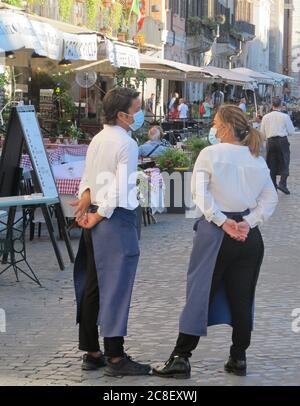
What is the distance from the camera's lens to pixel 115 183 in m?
6.15

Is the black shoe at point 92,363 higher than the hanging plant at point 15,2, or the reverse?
the hanging plant at point 15,2

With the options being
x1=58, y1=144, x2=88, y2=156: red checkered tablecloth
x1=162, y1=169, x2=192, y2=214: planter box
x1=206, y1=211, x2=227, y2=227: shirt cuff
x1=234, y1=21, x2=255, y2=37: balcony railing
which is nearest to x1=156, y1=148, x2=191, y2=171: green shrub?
x1=162, y1=169, x2=192, y2=214: planter box

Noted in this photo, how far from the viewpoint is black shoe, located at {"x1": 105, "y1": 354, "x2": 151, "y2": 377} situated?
631 centimetres

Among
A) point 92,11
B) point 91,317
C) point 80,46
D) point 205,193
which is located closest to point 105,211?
point 205,193

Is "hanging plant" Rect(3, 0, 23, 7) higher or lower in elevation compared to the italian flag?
lower

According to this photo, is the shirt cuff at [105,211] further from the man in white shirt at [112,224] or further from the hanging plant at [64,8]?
the hanging plant at [64,8]

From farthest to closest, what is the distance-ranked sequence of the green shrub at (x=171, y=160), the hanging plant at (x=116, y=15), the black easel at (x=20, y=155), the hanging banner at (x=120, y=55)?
the hanging plant at (x=116, y=15) < the hanging banner at (x=120, y=55) < the green shrub at (x=171, y=160) < the black easel at (x=20, y=155)

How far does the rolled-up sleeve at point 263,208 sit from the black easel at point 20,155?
422 centimetres

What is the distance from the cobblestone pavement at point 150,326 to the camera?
6.38 m

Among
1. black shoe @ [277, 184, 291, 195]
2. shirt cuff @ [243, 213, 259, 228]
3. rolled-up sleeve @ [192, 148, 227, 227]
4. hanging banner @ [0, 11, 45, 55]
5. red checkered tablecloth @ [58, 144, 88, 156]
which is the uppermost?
hanging banner @ [0, 11, 45, 55]

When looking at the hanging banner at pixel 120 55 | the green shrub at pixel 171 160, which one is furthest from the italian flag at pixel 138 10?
the green shrub at pixel 171 160

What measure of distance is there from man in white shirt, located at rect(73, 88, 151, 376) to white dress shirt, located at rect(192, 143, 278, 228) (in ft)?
1.42

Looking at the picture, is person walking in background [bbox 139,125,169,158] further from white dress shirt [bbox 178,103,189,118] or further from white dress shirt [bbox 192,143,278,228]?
white dress shirt [bbox 178,103,189,118]
